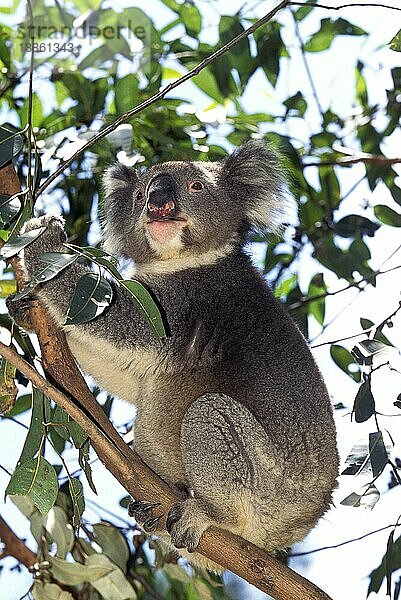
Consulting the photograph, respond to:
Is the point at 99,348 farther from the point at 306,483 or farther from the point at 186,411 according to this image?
the point at 306,483

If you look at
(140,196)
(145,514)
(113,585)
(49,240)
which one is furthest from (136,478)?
(140,196)

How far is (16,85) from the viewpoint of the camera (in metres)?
3.78

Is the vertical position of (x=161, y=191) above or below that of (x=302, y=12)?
below

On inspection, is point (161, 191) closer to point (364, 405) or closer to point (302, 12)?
point (302, 12)

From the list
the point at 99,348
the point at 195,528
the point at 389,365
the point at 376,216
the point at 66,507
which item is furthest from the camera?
the point at 376,216

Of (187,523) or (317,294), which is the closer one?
(187,523)

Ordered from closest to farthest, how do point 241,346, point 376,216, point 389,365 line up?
point 389,365 → point 241,346 → point 376,216

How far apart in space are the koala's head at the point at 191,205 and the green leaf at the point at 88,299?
1.21 m

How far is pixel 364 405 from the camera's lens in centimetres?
239

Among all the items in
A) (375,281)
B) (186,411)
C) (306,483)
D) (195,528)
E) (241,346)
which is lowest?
(195,528)

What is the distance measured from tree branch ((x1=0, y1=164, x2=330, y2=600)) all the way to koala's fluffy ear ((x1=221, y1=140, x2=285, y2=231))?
127 cm

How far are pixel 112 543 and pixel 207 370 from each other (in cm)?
85

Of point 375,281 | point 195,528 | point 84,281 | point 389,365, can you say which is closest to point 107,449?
point 84,281

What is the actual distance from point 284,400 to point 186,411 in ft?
1.19
